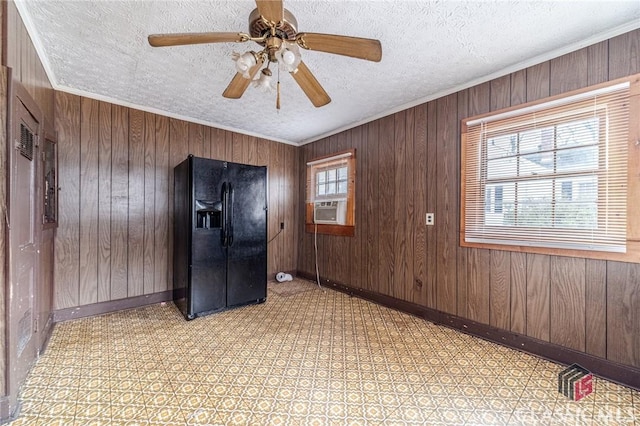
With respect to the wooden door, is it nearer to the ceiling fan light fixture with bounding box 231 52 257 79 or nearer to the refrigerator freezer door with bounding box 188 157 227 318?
the refrigerator freezer door with bounding box 188 157 227 318

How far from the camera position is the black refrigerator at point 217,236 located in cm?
294

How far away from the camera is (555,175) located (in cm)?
214

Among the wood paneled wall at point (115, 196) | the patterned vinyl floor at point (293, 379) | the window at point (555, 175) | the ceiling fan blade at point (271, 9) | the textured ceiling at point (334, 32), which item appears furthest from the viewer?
the wood paneled wall at point (115, 196)

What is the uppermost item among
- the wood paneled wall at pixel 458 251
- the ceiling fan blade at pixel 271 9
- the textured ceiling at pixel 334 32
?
the textured ceiling at pixel 334 32

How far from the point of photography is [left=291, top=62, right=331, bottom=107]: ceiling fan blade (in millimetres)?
1772

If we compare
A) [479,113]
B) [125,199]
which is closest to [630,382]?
[479,113]

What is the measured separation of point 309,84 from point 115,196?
266 cm

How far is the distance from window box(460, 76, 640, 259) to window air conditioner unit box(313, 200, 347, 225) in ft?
5.49

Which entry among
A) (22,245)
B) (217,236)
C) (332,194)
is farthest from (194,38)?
(332,194)

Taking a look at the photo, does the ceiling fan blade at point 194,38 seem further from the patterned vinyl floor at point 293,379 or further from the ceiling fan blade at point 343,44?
the patterned vinyl floor at point 293,379

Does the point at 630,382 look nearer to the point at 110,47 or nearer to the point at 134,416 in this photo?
the point at 134,416

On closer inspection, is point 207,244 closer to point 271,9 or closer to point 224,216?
point 224,216

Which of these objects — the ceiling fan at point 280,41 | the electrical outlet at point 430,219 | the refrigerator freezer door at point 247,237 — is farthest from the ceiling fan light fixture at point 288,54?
the electrical outlet at point 430,219

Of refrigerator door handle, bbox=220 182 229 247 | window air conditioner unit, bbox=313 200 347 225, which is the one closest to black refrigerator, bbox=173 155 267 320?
refrigerator door handle, bbox=220 182 229 247
